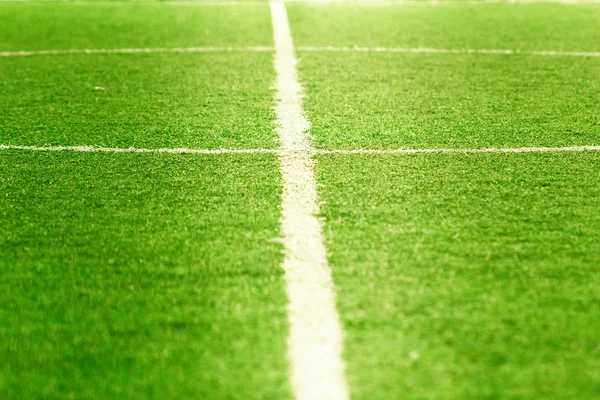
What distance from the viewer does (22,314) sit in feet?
7.29

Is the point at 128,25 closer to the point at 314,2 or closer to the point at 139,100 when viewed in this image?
the point at 314,2

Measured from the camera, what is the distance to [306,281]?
7.83ft

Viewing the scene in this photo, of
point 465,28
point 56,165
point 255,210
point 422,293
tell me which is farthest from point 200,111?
point 465,28

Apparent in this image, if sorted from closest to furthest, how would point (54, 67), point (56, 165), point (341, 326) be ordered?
point (341, 326), point (56, 165), point (54, 67)

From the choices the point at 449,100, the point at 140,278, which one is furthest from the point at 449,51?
the point at 140,278

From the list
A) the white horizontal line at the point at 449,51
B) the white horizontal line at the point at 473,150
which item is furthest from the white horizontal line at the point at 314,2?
the white horizontal line at the point at 473,150

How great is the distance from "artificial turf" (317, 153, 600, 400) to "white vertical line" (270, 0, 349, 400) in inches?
2.0

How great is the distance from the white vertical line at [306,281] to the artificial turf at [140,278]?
5cm

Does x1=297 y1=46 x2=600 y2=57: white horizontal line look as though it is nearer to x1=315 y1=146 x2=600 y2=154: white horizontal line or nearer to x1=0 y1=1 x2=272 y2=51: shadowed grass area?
x1=0 y1=1 x2=272 y2=51: shadowed grass area

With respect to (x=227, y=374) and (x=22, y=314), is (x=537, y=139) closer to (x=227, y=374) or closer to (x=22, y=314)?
(x=227, y=374)

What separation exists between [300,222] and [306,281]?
1.42ft

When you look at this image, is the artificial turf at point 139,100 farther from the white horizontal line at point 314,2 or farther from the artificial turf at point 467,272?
the white horizontal line at point 314,2

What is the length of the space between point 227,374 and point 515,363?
852 mm

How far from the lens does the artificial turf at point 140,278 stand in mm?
1952
